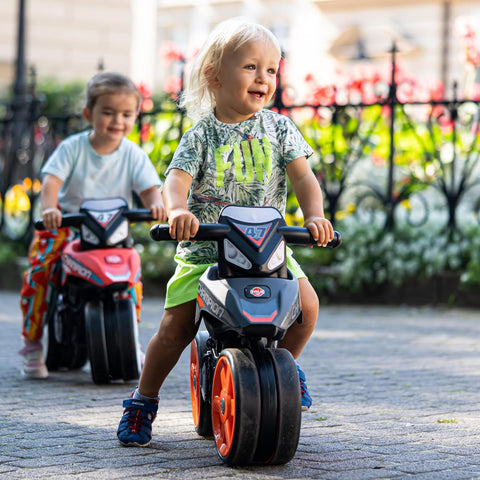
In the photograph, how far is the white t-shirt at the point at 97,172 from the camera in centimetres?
502

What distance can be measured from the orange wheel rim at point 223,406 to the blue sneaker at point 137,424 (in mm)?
322

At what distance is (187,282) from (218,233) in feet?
1.23

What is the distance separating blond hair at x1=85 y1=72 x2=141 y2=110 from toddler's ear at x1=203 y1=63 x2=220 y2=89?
1530mm

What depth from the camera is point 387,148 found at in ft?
30.7

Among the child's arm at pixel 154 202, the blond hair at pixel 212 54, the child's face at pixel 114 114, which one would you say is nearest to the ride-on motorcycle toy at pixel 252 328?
the blond hair at pixel 212 54

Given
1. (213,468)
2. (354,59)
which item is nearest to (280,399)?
(213,468)

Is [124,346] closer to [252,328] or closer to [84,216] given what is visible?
[84,216]

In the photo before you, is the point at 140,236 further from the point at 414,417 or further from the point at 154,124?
the point at 414,417

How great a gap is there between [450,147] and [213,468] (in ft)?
22.3

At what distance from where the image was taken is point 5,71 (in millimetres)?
28531

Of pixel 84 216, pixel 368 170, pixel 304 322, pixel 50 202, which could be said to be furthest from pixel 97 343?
pixel 368 170

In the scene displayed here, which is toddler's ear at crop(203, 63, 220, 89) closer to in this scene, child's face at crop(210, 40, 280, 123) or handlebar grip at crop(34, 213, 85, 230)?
child's face at crop(210, 40, 280, 123)

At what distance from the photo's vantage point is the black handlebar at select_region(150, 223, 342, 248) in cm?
311

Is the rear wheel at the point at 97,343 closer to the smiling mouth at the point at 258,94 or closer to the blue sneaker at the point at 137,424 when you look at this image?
the blue sneaker at the point at 137,424
